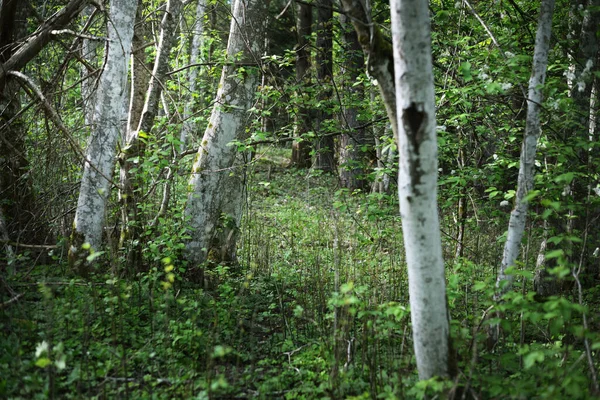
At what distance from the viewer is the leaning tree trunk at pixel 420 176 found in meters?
2.77

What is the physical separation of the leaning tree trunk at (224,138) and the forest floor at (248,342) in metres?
0.53

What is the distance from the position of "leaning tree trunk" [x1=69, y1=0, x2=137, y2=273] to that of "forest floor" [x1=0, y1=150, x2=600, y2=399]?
456mm

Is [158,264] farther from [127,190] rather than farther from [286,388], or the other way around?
[286,388]

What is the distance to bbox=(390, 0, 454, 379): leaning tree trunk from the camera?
2.77m

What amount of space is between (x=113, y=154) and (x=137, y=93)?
274 centimetres

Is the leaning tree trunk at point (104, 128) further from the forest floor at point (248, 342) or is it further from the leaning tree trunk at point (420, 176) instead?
the leaning tree trunk at point (420, 176)

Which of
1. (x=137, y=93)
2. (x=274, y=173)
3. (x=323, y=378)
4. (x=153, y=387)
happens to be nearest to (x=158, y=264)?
(x=153, y=387)

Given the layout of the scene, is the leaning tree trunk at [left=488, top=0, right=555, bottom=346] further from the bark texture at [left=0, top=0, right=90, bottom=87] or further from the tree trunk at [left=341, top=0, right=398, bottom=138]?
the bark texture at [left=0, top=0, right=90, bottom=87]

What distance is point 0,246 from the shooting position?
17.5ft

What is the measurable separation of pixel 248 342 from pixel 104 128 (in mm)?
2785

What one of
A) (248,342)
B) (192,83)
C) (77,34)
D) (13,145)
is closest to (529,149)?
(248,342)

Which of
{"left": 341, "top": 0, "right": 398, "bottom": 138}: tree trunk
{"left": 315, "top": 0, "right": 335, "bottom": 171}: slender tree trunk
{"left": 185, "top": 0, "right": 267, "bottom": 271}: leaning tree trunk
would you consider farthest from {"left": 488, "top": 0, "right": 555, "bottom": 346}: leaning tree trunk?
{"left": 185, "top": 0, "right": 267, "bottom": 271}: leaning tree trunk

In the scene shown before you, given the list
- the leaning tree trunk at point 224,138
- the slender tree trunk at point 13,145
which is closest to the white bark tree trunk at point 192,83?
the leaning tree trunk at point 224,138

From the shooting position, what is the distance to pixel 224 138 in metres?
6.05
